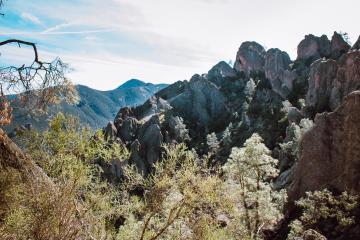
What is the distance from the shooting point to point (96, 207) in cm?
1325

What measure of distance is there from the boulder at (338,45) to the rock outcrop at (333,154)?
94.6 metres

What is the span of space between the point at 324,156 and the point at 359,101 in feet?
24.9

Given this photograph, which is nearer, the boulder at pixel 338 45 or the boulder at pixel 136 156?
the boulder at pixel 136 156

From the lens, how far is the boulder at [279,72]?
14050 cm

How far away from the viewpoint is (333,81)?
9050cm

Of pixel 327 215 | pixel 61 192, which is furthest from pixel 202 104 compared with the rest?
pixel 61 192

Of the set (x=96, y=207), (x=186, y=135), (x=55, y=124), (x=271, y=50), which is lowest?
(x=186, y=135)

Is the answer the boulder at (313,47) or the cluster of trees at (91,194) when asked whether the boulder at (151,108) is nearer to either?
the boulder at (313,47)

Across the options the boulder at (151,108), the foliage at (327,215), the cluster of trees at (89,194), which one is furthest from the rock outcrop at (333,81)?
the cluster of trees at (89,194)

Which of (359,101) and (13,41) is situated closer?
(13,41)

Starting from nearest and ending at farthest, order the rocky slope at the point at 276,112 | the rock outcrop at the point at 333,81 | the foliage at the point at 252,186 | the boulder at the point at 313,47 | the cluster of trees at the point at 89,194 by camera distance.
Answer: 1. the cluster of trees at the point at 89,194
2. the foliage at the point at 252,186
3. the rocky slope at the point at 276,112
4. the rock outcrop at the point at 333,81
5. the boulder at the point at 313,47

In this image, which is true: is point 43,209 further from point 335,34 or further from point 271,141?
point 335,34

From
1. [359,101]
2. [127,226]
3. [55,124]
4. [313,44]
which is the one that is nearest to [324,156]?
[359,101]

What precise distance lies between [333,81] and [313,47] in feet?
205
